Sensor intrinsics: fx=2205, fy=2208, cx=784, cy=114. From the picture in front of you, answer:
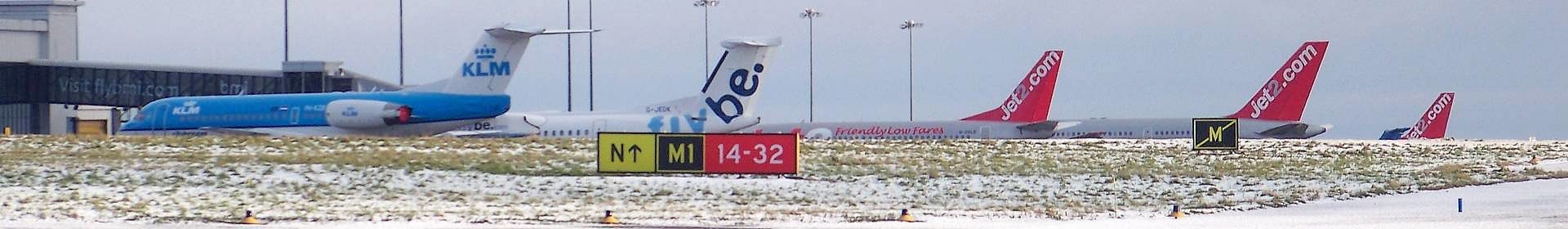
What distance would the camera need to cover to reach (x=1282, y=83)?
75.6m

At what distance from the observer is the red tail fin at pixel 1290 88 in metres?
75.4

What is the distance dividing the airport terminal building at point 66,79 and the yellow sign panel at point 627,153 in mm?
41247

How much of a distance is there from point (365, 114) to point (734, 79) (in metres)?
10.3

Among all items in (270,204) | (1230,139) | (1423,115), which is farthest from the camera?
(1423,115)

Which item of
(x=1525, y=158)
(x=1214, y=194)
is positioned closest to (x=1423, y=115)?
(x=1525, y=158)

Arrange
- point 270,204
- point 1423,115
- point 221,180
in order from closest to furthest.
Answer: point 270,204
point 221,180
point 1423,115

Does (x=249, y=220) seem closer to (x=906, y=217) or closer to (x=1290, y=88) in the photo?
(x=906, y=217)

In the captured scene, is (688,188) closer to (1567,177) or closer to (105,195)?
(105,195)

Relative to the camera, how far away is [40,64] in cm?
7975

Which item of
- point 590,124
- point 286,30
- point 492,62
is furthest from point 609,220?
point 286,30

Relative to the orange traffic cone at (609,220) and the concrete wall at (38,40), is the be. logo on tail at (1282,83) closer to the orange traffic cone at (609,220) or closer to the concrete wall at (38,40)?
the concrete wall at (38,40)

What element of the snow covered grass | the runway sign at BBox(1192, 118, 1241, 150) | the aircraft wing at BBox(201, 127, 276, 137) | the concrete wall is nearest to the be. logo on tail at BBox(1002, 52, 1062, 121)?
the runway sign at BBox(1192, 118, 1241, 150)

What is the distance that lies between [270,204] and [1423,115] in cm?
8801

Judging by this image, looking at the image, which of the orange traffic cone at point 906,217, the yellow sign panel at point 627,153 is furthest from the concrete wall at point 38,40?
the orange traffic cone at point 906,217
